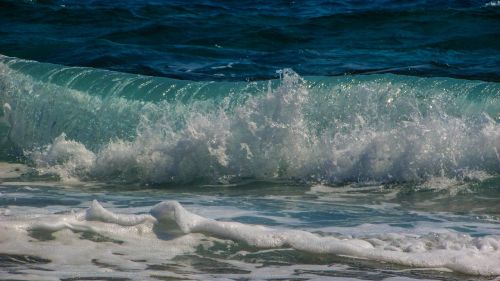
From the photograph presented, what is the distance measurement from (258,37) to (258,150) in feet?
18.4

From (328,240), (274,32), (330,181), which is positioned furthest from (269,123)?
(274,32)

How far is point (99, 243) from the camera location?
4.83 m

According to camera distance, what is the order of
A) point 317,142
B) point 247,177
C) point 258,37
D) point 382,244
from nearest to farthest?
point 382,244 < point 247,177 < point 317,142 < point 258,37

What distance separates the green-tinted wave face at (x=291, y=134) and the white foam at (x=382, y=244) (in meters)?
2.39

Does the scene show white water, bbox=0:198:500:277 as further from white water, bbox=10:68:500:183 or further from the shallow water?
white water, bbox=10:68:500:183

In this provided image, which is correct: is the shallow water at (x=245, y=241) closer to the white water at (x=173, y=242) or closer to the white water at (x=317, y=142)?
the white water at (x=173, y=242)

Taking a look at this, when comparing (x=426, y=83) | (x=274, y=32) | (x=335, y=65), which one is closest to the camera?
(x=426, y=83)

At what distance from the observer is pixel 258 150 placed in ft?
26.0

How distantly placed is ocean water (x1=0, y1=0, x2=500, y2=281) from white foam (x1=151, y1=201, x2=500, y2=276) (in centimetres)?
1

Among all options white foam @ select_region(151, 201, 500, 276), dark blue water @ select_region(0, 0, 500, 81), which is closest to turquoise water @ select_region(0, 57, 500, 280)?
white foam @ select_region(151, 201, 500, 276)

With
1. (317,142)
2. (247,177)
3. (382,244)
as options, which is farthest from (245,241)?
(317,142)

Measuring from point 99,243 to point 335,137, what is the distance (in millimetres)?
3337

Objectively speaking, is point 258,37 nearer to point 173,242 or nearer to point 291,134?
point 291,134

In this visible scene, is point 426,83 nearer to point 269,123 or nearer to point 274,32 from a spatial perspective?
point 269,123
